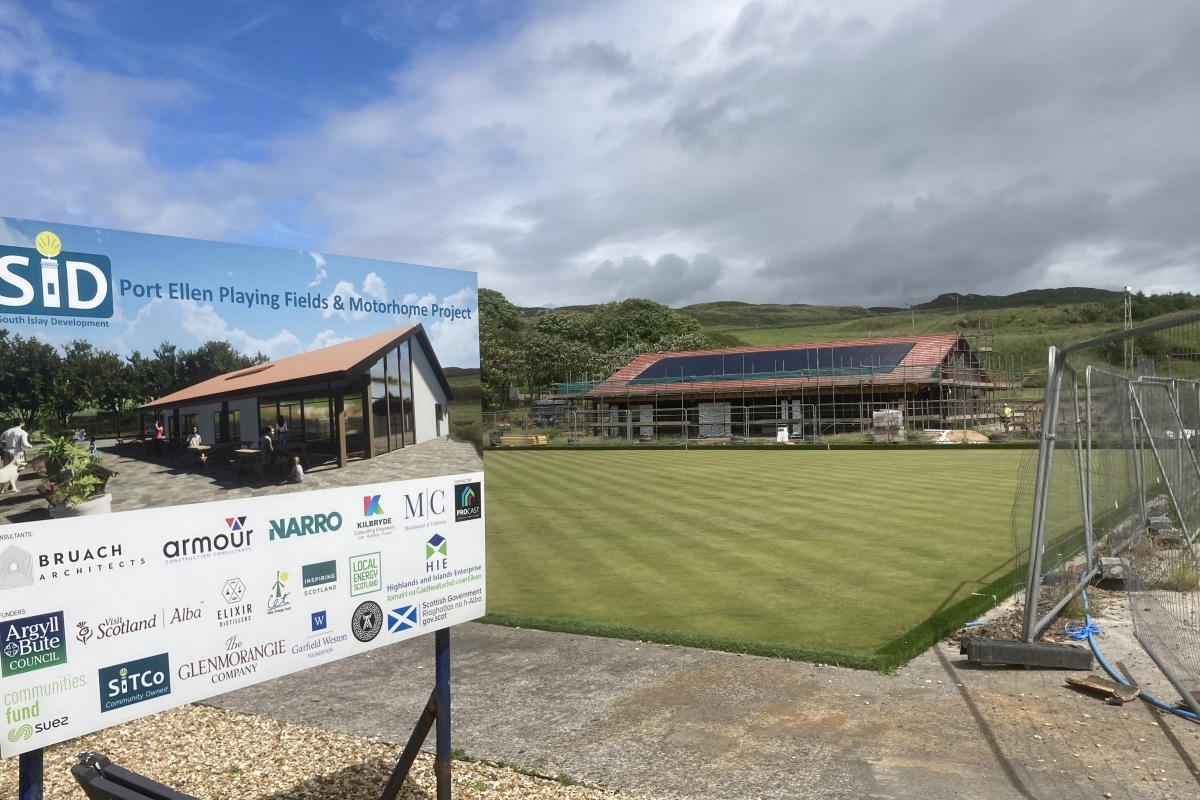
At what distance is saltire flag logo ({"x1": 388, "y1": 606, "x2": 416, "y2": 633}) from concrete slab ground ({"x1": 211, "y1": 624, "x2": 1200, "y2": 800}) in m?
1.42

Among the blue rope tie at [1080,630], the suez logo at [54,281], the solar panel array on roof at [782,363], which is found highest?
the solar panel array on roof at [782,363]

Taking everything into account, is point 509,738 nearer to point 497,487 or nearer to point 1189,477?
point 1189,477

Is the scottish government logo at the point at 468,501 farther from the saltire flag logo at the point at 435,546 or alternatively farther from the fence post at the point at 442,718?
the fence post at the point at 442,718

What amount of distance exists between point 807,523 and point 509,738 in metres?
8.86

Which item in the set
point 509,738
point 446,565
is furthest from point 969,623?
point 446,565

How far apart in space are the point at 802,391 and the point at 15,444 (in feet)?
151

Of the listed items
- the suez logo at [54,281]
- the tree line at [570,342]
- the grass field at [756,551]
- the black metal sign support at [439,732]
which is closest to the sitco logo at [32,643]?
the suez logo at [54,281]

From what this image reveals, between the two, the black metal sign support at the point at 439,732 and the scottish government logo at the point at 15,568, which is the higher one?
the scottish government logo at the point at 15,568

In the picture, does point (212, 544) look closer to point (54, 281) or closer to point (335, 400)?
point (335, 400)

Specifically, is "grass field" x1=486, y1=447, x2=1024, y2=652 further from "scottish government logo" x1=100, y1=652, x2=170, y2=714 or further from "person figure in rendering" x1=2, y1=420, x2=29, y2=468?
"person figure in rendering" x1=2, y1=420, x2=29, y2=468

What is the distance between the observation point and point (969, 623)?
288 inches

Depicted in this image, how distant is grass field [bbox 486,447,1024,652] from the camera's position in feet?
25.8

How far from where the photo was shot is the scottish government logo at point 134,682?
112 inches

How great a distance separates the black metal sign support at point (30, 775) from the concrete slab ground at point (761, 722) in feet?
8.18
